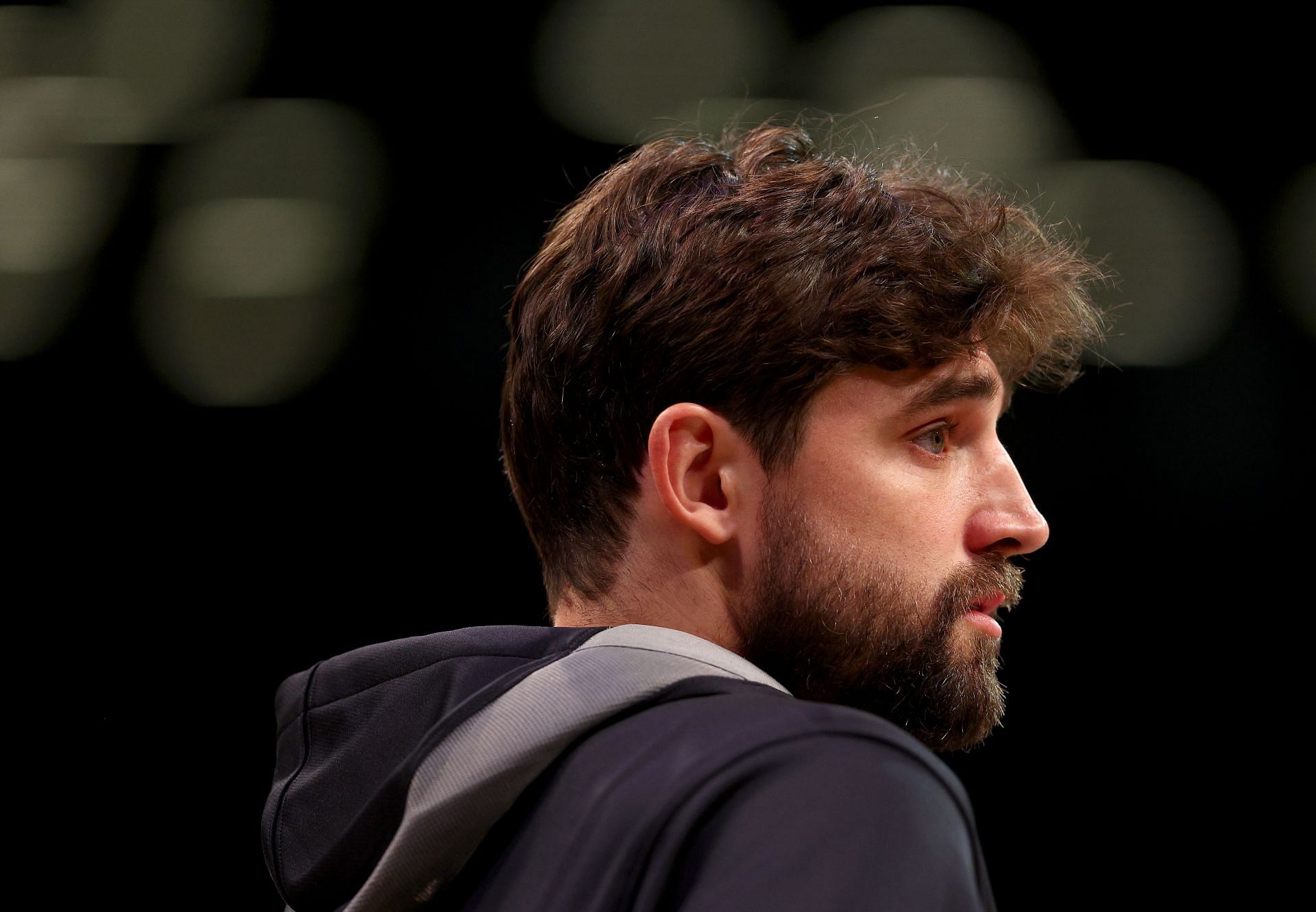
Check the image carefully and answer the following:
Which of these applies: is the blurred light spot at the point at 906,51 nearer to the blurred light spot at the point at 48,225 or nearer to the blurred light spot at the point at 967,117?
the blurred light spot at the point at 967,117

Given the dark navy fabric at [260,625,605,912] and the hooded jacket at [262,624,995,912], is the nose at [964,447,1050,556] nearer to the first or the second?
the hooded jacket at [262,624,995,912]

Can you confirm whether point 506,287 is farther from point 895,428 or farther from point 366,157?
point 895,428

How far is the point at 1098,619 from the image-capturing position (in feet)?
6.70

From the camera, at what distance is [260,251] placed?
1.75m

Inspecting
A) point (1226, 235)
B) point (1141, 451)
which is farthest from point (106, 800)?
point (1226, 235)

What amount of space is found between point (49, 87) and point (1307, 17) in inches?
76.2

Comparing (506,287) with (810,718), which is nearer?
(810,718)

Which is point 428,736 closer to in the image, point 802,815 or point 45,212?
point 802,815

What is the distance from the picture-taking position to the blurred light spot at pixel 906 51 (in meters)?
1.80

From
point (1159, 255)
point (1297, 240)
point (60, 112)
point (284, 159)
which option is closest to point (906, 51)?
point (1159, 255)

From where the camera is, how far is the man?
768 millimetres

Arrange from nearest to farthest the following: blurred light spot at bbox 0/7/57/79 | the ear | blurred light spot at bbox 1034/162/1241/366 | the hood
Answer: the hood → the ear → blurred light spot at bbox 0/7/57/79 → blurred light spot at bbox 1034/162/1241/366

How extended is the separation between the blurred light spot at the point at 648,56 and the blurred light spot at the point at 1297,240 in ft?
2.87

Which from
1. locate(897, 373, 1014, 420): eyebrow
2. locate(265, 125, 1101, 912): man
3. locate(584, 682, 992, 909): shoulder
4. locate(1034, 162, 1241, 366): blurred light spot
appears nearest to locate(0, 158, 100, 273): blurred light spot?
locate(265, 125, 1101, 912): man
